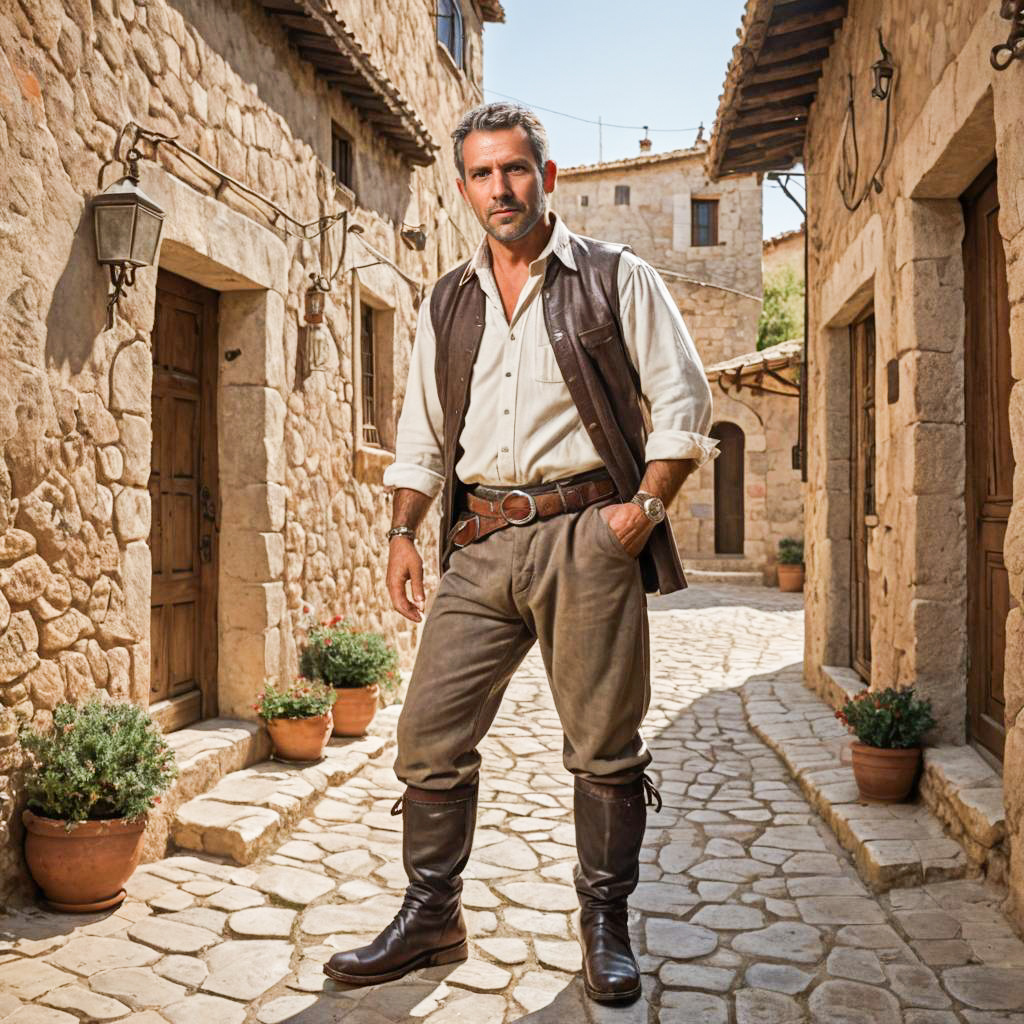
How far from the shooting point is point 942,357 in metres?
4.45

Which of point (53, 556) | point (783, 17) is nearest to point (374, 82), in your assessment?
point (783, 17)

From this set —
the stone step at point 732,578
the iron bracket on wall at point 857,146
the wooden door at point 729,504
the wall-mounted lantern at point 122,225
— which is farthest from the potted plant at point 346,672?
the wooden door at point 729,504

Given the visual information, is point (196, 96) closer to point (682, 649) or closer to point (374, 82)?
point (374, 82)

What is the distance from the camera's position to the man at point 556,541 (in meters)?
2.55

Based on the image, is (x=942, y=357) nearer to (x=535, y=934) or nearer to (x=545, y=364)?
(x=545, y=364)

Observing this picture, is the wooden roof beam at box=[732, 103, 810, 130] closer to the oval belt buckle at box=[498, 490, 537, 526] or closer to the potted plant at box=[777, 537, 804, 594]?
the oval belt buckle at box=[498, 490, 537, 526]

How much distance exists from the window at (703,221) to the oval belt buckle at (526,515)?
21.5 metres

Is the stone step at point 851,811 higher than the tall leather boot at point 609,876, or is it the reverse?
the tall leather boot at point 609,876

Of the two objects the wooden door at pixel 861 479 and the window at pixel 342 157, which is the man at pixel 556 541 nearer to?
the wooden door at pixel 861 479

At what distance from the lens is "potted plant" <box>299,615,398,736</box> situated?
5582mm

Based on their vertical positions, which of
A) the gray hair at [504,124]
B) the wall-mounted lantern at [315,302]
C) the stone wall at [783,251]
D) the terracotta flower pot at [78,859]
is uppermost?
the stone wall at [783,251]

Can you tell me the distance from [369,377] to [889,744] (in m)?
4.35

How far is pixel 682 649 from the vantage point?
9547 mm

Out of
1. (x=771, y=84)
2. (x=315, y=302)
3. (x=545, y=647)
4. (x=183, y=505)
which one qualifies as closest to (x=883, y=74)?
(x=771, y=84)
